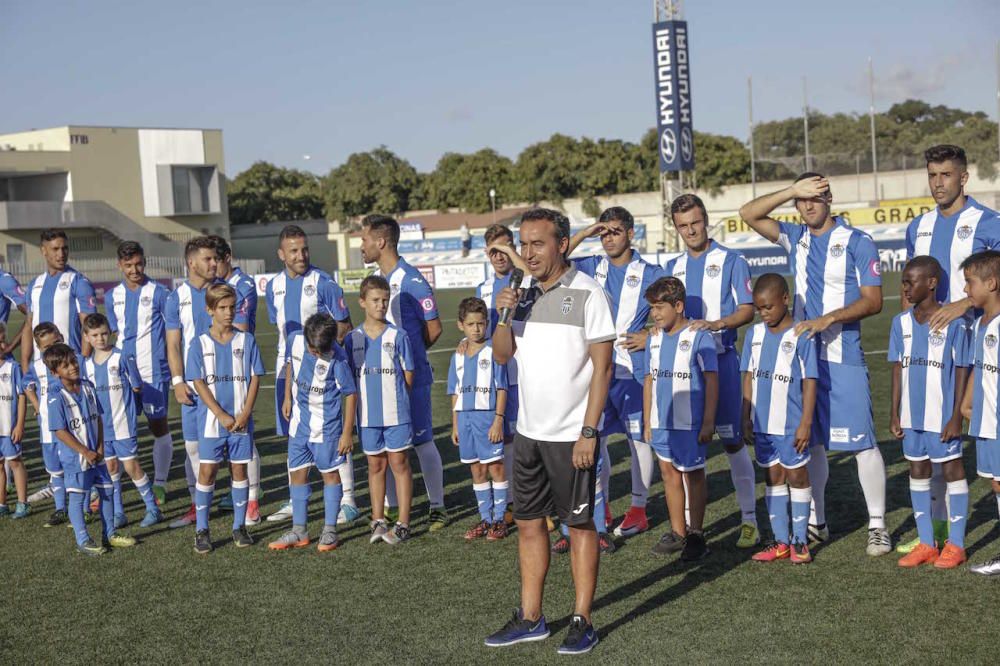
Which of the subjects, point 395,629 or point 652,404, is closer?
point 395,629

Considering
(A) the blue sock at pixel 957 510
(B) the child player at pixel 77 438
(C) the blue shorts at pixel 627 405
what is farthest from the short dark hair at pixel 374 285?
(A) the blue sock at pixel 957 510

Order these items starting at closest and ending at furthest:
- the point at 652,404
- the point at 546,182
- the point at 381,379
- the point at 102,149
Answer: the point at 652,404 < the point at 381,379 < the point at 102,149 < the point at 546,182

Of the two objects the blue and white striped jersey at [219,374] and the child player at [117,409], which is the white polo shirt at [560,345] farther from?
the child player at [117,409]

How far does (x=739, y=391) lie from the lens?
269 inches

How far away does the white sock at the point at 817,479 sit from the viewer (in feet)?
22.0

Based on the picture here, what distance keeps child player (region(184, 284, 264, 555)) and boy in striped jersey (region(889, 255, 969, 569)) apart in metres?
4.29

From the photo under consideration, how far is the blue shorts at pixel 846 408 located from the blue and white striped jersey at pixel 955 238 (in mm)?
741

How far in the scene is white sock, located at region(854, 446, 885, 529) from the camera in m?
6.47

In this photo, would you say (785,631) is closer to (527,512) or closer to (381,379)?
(527,512)

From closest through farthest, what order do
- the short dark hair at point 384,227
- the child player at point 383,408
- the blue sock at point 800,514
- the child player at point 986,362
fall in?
the child player at point 986,362 < the blue sock at point 800,514 < the child player at point 383,408 < the short dark hair at point 384,227

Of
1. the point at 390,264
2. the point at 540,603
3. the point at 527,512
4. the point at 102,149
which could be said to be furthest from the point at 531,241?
the point at 102,149

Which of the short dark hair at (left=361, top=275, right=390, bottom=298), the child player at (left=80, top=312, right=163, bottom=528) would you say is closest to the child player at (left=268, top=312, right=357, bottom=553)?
the short dark hair at (left=361, top=275, right=390, bottom=298)

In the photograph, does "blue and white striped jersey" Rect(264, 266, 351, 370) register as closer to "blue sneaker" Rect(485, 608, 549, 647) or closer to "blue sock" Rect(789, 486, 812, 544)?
"blue sneaker" Rect(485, 608, 549, 647)

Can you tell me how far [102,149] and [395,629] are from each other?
5884 centimetres
